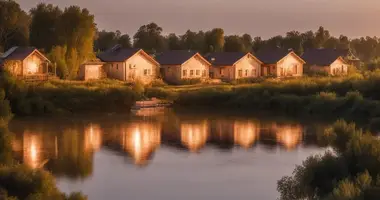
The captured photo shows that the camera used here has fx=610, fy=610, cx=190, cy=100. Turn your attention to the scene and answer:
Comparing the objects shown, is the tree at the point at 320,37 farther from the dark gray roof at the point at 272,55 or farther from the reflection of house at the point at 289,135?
the reflection of house at the point at 289,135

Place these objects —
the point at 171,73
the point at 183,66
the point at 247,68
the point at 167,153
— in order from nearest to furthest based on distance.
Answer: the point at 167,153 < the point at 183,66 < the point at 171,73 < the point at 247,68

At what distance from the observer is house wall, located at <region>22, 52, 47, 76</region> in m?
38.0

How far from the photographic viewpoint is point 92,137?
995 inches

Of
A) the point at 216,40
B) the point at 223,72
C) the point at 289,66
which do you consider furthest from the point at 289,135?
the point at 216,40

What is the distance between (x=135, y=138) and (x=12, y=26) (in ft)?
82.2

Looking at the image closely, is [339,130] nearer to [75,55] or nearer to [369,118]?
[369,118]

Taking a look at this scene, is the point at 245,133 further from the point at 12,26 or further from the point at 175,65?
the point at 12,26

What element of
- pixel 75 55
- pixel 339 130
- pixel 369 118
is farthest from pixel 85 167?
pixel 75 55

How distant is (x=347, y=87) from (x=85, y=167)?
22.0m

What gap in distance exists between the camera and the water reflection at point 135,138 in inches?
818

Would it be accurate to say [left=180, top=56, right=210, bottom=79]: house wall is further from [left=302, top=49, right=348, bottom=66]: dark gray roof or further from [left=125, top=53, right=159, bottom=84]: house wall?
[left=302, top=49, right=348, bottom=66]: dark gray roof

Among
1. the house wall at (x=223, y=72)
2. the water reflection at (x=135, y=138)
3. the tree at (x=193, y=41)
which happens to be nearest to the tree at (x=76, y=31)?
the house wall at (x=223, y=72)

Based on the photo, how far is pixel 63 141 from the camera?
24.0m

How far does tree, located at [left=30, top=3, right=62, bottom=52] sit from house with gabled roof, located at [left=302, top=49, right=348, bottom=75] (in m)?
21.8
